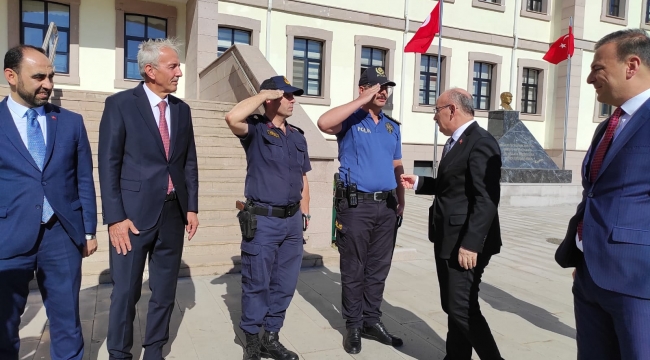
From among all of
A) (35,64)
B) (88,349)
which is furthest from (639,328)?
(88,349)

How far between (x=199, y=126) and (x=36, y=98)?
20.5 feet

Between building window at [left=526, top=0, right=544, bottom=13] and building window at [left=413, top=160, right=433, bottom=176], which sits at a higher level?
building window at [left=526, top=0, right=544, bottom=13]

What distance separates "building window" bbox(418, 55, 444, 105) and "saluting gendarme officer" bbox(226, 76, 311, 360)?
15.7m

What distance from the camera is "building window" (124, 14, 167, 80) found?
1438cm

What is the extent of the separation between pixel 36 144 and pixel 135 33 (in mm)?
13237

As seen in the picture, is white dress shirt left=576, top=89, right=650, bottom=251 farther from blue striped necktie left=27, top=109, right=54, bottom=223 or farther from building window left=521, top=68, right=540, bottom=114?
building window left=521, top=68, right=540, bottom=114

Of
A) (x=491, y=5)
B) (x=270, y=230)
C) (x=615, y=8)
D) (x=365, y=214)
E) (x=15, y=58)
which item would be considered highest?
(x=615, y=8)

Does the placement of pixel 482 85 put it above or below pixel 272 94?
above

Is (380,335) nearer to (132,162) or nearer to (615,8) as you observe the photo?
(132,162)

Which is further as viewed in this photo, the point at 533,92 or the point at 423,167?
the point at 533,92

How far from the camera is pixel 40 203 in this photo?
2.66 meters

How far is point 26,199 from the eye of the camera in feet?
8.64

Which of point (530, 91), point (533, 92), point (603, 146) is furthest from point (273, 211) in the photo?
point (533, 92)

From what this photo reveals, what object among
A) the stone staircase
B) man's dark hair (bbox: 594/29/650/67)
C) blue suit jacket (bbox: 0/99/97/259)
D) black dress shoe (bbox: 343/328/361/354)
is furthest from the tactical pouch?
man's dark hair (bbox: 594/29/650/67)
